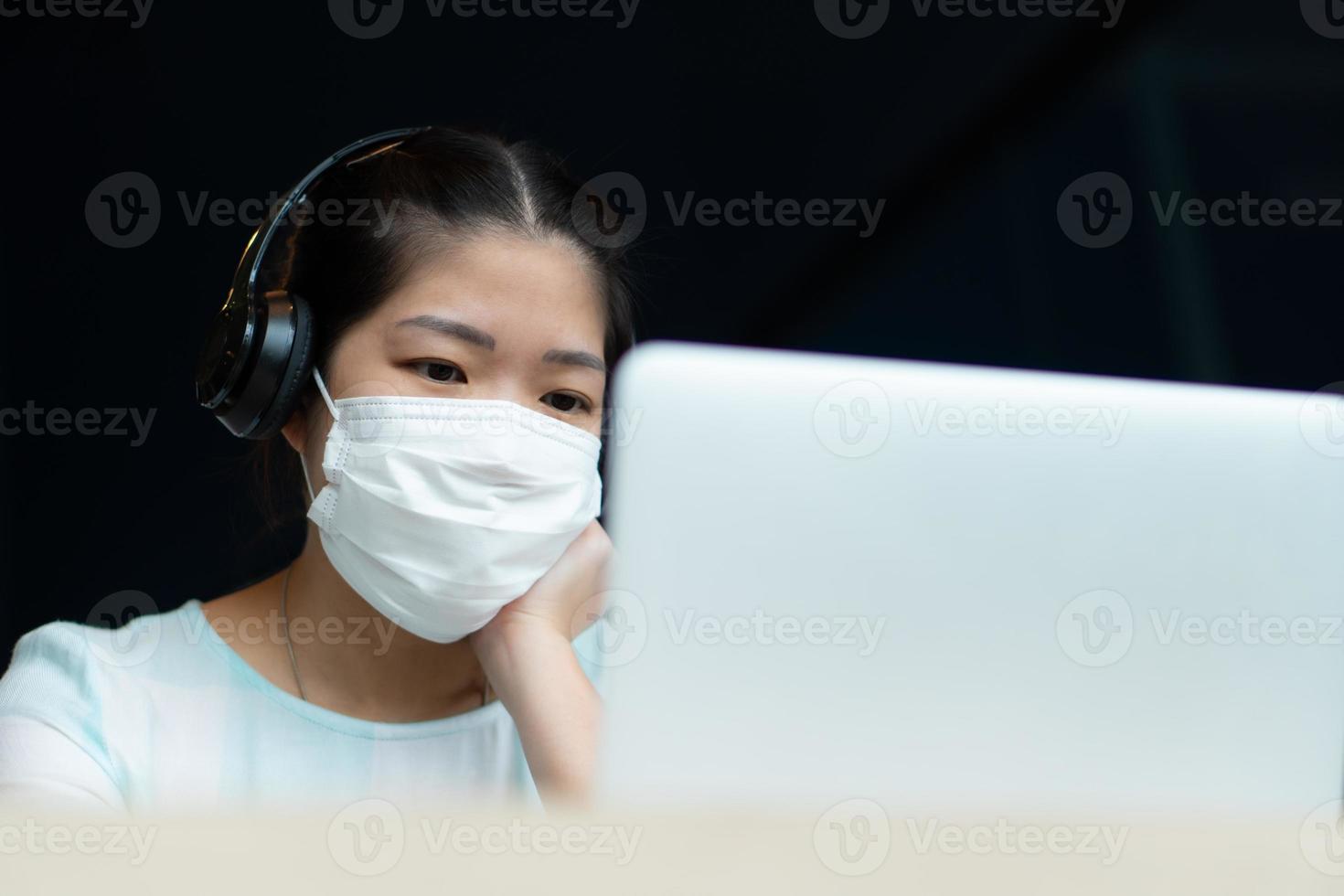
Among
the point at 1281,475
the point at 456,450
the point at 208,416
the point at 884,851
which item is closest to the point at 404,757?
the point at 456,450

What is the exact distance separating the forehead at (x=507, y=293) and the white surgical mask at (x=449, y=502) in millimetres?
81

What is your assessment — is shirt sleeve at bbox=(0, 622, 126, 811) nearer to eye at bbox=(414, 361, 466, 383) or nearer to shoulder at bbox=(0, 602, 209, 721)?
shoulder at bbox=(0, 602, 209, 721)

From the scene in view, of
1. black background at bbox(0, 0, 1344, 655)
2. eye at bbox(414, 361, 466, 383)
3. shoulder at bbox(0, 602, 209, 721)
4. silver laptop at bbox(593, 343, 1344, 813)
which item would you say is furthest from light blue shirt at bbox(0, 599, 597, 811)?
black background at bbox(0, 0, 1344, 655)

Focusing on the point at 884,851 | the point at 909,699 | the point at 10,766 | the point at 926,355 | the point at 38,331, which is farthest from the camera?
the point at 926,355

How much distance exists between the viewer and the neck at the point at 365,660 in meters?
1.28

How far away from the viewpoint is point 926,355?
10.2ft

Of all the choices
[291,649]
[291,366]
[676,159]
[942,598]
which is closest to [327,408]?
[291,366]

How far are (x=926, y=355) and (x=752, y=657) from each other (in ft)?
8.43

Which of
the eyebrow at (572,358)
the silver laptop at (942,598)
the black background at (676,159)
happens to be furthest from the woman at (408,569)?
the black background at (676,159)

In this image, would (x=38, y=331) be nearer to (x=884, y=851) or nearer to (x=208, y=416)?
(x=208, y=416)

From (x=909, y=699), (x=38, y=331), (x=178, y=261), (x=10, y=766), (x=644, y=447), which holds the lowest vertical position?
(x=10, y=766)

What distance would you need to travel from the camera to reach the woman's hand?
41.8 inches

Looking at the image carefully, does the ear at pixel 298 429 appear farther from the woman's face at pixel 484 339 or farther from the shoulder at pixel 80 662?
the shoulder at pixel 80 662

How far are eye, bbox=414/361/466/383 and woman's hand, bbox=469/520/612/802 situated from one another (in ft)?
0.61
